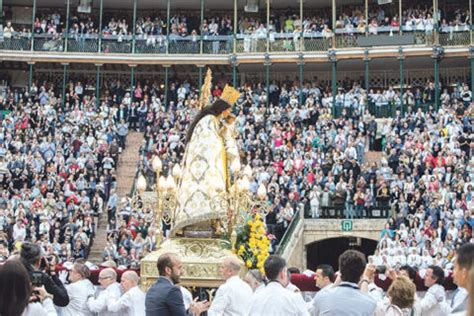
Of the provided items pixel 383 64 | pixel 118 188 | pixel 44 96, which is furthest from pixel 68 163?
pixel 383 64

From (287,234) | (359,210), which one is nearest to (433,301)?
(287,234)

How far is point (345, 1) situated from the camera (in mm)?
41188

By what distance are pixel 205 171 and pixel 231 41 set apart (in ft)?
93.8

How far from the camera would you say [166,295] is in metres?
7.09

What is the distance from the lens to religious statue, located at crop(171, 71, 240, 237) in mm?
11766

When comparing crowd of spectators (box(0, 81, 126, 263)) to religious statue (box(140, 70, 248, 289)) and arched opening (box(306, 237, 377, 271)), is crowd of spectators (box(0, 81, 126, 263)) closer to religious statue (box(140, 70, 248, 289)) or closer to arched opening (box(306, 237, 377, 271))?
arched opening (box(306, 237, 377, 271))

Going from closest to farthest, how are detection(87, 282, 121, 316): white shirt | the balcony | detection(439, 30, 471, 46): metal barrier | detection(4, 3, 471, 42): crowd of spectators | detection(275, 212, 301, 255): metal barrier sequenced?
detection(87, 282, 121, 316): white shirt
detection(275, 212, 301, 255): metal barrier
detection(439, 30, 471, 46): metal barrier
the balcony
detection(4, 3, 471, 42): crowd of spectators

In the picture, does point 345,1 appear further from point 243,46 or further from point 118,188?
point 118,188

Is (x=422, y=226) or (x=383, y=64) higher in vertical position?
(x=383, y=64)

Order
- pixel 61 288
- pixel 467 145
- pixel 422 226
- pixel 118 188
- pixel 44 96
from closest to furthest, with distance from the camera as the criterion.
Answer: pixel 61 288, pixel 422 226, pixel 467 145, pixel 118 188, pixel 44 96

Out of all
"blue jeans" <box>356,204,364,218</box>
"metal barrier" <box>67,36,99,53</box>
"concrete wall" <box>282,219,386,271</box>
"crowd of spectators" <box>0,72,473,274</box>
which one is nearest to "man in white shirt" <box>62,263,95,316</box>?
"crowd of spectators" <box>0,72,473,274</box>

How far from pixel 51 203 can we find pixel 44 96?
494 inches

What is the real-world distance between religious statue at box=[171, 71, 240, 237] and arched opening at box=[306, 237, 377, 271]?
18718mm

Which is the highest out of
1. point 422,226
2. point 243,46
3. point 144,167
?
point 243,46
